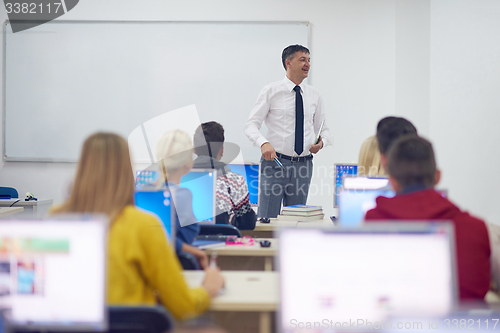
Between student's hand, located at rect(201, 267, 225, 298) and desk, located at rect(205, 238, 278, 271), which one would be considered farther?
desk, located at rect(205, 238, 278, 271)

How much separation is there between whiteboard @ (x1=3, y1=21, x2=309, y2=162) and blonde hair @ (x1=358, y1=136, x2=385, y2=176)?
2228 millimetres

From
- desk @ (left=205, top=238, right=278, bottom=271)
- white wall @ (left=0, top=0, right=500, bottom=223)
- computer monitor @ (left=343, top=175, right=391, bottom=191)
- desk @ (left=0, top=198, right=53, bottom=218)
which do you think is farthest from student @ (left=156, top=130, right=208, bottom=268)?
white wall @ (left=0, top=0, right=500, bottom=223)

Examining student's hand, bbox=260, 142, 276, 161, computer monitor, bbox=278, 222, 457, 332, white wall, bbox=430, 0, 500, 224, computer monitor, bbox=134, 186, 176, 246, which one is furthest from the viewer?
white wall, bbox=430, 0, 500, 224

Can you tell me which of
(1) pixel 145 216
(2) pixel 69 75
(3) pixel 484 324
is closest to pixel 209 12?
(2) pixel 69 75

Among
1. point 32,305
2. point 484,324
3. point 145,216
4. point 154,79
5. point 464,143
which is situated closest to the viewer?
point 484,324

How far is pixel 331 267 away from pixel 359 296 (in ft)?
0.33

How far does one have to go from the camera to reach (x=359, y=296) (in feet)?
3.26

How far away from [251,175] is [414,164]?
1.83 meters

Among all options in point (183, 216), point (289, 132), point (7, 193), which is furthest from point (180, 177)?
point (7, 193)

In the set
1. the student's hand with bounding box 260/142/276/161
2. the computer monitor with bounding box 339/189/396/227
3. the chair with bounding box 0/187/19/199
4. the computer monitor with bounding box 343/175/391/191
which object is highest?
the student's hand with bounding box 260/142/276/161

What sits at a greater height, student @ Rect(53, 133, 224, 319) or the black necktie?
the black necktie

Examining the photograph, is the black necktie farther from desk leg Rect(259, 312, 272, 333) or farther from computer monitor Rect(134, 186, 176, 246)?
desk leg Rect(259, 312, 272, 333)

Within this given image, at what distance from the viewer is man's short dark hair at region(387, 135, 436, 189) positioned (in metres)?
1.39

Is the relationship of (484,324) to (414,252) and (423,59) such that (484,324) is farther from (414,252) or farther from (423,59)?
(423,59)
